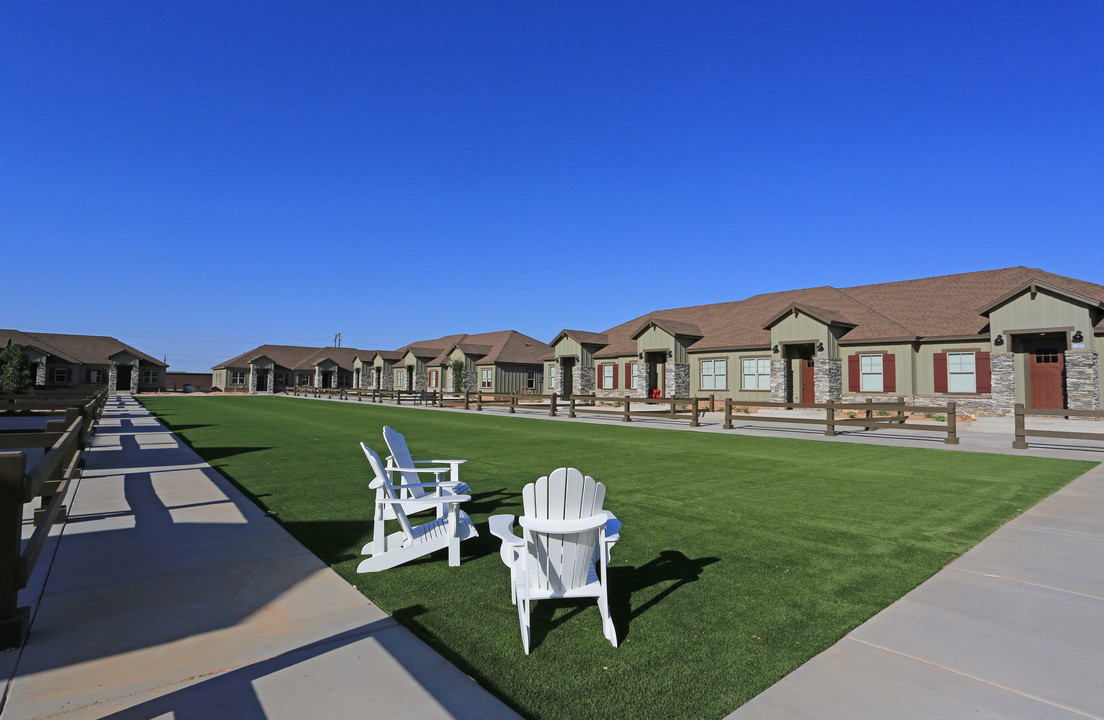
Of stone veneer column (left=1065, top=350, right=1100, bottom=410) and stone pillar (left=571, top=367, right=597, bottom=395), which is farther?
stone pillar (left=571, top=367, right=597, bottom=395)

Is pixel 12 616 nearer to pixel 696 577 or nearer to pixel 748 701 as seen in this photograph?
pixel 748 701

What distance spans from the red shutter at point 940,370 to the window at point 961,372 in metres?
0.15

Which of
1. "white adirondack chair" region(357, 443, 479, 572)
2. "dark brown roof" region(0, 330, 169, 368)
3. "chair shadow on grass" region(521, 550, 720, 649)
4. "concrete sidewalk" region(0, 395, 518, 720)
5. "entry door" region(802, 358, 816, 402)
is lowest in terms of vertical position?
"chair shadow on grass" region(521, 550, 720, 649)

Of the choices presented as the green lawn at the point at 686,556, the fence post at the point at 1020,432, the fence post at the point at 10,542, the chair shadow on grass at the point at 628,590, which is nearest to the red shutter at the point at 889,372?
the fence post at the point at 1020,432

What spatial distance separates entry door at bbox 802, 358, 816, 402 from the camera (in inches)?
1214

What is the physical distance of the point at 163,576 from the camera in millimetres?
4668

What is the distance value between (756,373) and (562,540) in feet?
102

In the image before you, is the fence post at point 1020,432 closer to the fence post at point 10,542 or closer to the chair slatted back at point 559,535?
the chair slatted back at point 559,535

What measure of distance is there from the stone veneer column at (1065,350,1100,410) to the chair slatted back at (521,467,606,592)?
92.4 ft

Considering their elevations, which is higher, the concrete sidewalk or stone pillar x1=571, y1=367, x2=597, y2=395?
stone pillar x1=571, y1=367, x2=597, y2=395

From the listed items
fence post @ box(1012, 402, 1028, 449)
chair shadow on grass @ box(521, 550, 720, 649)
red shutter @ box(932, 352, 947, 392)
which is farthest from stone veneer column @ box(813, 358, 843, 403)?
chair shadow on grass @ box(521, 550, 720, 649)

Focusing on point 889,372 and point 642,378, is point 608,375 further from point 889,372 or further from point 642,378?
point 889,372

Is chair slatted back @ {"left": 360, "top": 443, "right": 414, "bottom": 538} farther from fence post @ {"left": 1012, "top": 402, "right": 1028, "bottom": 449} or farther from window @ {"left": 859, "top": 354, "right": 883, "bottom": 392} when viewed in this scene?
window @ {"left": 859, "top": 354, "right": 883, "bottom": 392}

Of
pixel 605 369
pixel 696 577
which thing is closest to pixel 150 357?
pixel 605 369
